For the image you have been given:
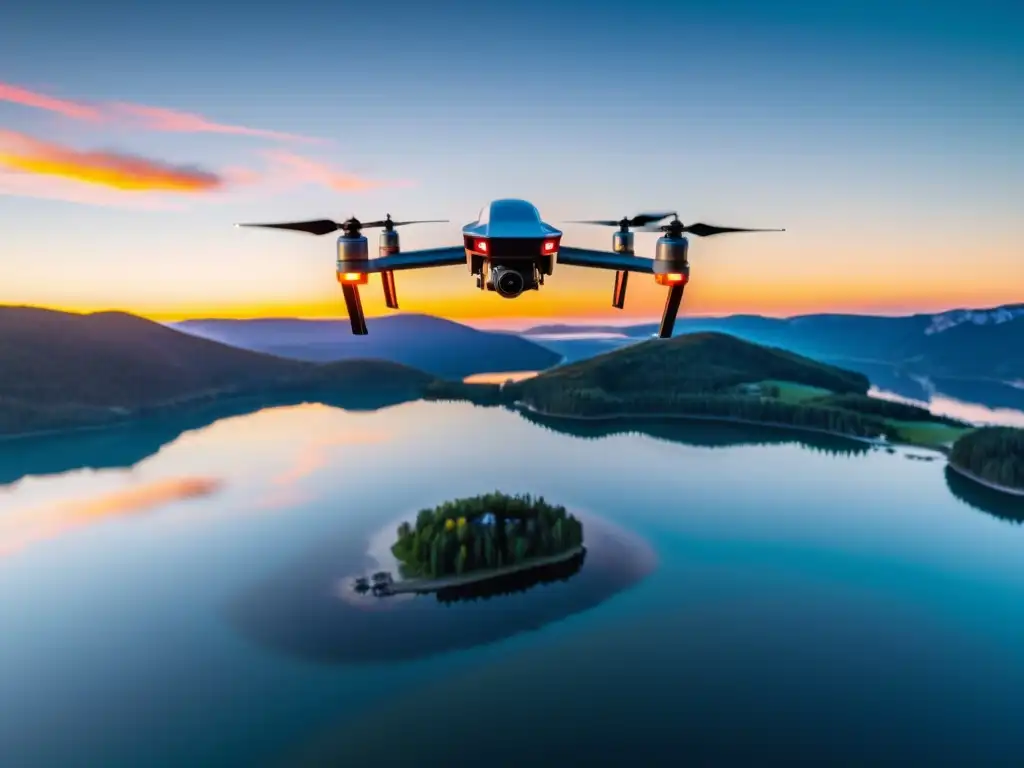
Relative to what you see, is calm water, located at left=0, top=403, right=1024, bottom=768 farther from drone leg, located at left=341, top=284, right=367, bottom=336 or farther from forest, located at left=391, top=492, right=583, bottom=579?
drone leg, located at left=341, top=284, right=367, bottom=336

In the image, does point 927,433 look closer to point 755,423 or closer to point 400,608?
point 755,423

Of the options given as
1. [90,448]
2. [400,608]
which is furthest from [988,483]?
[90,448]

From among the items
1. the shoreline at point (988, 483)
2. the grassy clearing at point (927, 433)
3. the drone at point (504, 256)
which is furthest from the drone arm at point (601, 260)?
the grassy clearing at point (927, 433)

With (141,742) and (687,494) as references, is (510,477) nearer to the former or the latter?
(687,494)

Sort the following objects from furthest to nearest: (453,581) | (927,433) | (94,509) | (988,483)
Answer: (927,433) → (988,483) → (94,509) → (453,581)

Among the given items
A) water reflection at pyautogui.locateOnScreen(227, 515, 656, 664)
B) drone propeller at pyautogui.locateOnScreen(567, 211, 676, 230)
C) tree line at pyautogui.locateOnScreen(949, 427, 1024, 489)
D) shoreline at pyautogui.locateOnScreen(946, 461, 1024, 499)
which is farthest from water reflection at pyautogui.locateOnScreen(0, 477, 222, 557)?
tree line at pyautogui.locateOnScreen(949, 427, 1024, 489)

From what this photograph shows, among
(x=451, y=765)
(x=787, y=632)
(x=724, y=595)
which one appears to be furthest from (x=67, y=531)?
(x=787, y=632)
